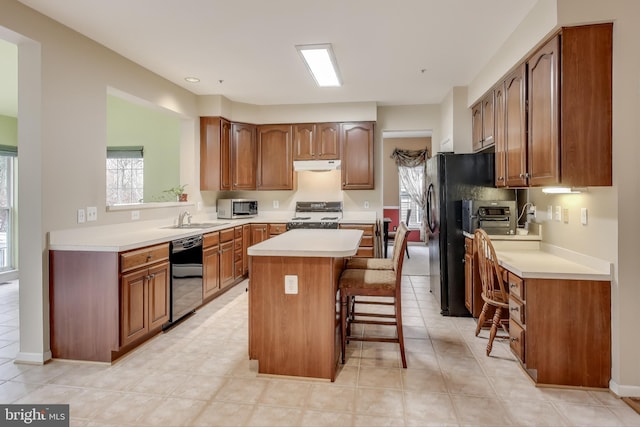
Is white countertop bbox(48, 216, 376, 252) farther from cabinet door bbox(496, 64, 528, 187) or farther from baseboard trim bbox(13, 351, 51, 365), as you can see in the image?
cabinet door bbox(496, 64, 528, 187)

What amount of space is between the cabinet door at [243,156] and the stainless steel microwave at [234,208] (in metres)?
0.21

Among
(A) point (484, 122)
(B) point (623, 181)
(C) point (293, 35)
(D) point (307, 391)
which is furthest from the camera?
(A) point (484, 122)

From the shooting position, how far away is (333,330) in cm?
237

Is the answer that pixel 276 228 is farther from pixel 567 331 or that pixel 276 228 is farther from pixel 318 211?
pixel 567 331

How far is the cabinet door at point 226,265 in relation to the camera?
14.5 ft

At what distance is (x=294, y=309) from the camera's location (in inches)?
95.2

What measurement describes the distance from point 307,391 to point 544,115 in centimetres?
237

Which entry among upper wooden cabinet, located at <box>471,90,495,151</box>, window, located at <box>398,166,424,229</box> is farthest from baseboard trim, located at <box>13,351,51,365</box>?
window, located at <box>398,166,424,229</box>

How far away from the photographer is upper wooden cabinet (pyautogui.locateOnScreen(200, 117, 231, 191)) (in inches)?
198

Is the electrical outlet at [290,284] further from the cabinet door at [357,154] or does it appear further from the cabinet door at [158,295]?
the cabinet door at [357,154]

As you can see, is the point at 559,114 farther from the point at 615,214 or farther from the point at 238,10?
the point at 238,10

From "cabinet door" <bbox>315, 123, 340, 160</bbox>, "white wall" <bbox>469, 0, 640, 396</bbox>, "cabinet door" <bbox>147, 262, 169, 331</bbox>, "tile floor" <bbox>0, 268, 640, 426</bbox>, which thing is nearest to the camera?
"tile floor" <bbox>0, 268, 640, 426</bbox>

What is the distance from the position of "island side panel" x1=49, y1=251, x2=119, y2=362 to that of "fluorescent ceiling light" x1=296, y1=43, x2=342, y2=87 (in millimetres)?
2395

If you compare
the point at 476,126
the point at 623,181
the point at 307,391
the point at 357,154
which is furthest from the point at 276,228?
the point at 623,181
